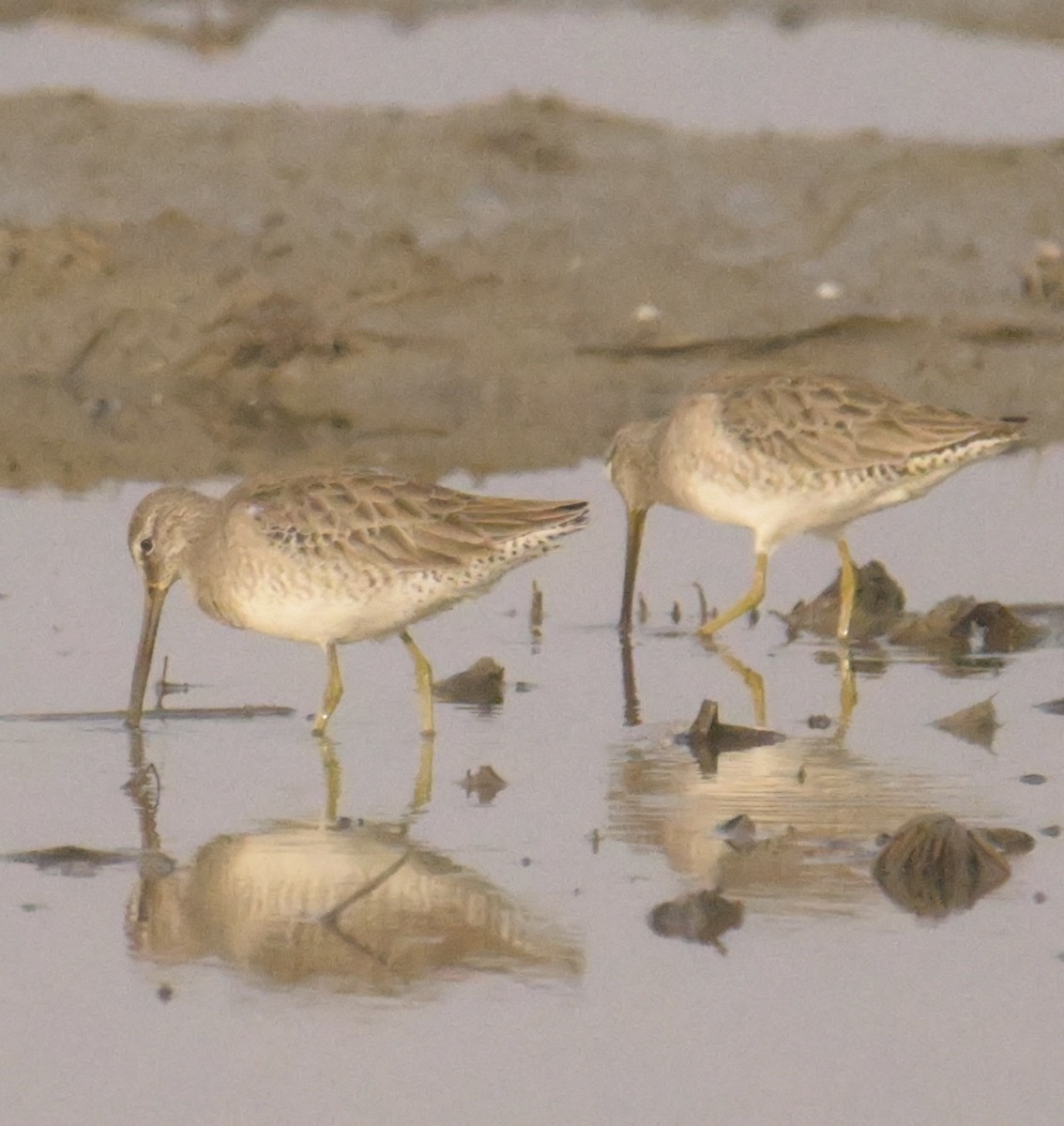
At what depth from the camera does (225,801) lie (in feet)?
24.4

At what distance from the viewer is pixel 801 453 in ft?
32.7

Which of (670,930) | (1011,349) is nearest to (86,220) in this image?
(1011,349)

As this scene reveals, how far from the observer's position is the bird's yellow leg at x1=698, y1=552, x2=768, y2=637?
9.84 metres

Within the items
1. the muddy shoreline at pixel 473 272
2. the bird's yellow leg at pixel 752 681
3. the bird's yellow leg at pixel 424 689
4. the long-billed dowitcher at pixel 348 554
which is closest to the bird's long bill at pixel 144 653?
the long-billed dowitcher at pixel 348 554

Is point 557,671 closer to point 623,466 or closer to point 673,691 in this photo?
point 673,691

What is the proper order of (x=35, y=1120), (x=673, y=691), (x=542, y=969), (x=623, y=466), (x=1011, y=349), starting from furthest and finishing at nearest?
(x=1011, y=349) → (x=623, y=466) → (x=673, y=691) → (x=542, y=969) → (x=35, y=1120)

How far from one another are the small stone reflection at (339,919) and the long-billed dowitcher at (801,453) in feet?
10.7

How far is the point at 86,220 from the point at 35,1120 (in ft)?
36.7

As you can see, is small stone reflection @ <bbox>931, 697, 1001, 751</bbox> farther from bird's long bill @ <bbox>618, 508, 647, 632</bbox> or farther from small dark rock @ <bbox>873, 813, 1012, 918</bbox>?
bird's long bill @ <bbox>618, 508, 647, 632</bbox>

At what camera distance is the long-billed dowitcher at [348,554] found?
8195 millimetres

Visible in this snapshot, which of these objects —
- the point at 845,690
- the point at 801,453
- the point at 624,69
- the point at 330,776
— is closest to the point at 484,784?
the point at 330,776

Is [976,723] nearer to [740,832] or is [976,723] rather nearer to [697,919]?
[740,832]

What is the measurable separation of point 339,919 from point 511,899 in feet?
1.38

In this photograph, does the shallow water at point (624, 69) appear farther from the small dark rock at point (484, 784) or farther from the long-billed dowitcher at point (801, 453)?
the small dark rock at point (484, 784)
